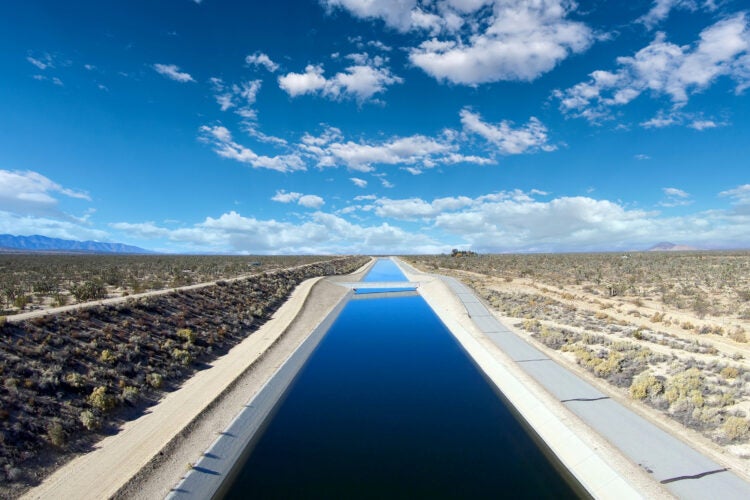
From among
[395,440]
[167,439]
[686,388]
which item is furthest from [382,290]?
[167,439]

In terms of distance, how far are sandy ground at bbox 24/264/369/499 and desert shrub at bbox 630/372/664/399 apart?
15.8 metres

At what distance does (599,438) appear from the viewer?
12016mm

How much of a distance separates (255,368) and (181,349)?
4.54m

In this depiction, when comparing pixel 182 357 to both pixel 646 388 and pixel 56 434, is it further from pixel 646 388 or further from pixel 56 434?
pixel 646 388

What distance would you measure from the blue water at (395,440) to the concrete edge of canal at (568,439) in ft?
1.83

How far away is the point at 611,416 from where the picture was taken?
1330 cm

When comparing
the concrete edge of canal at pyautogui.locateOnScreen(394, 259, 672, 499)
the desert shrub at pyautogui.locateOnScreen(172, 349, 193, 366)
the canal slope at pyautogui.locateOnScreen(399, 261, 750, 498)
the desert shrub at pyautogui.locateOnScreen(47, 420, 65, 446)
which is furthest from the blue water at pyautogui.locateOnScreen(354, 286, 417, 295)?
the desert shrub at pyautogui.locateOnScreen(47, 420, 65, 446)

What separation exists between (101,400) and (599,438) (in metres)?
17.3

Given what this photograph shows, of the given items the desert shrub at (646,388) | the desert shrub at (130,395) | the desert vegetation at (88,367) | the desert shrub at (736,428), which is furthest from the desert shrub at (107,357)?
the desert shrub at (736,428)

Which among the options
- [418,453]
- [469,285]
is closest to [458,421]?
[418,453]

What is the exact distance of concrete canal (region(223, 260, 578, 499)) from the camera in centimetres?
1098

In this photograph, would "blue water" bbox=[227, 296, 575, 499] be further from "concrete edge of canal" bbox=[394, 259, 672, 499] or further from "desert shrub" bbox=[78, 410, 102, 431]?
A: "desert shrub" bbox=[78, 410, 102, 431]

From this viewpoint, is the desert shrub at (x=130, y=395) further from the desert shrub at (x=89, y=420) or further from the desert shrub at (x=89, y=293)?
the desert shrub at (x=89, y=293)

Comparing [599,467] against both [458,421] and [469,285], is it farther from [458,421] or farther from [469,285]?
[469,285]
